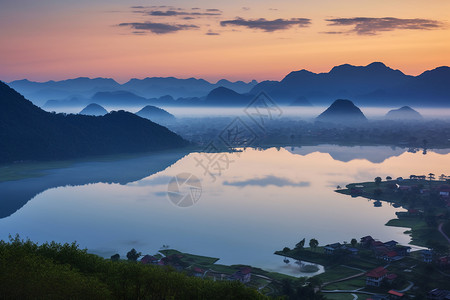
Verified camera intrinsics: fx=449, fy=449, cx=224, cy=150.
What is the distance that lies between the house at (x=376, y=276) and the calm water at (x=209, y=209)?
117 inches

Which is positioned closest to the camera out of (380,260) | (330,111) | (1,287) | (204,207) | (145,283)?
(1,287)

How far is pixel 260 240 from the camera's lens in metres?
21.5

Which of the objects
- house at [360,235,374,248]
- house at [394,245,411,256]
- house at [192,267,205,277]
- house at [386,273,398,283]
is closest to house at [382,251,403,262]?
house at [394,245,411,256]

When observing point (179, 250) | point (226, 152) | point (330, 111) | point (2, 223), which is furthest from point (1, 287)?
point (330, 111)

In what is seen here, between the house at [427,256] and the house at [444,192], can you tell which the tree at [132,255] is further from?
the house at [444,192]

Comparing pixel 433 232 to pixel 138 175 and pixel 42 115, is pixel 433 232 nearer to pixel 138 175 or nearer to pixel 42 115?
pixel 138 175

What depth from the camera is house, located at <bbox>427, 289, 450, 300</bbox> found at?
14516mm

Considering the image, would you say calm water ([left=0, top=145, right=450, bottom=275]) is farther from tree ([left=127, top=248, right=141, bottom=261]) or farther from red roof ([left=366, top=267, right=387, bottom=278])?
red roof ([left=366, top=267, right=387, bottom=278])

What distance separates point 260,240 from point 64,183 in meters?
21.9

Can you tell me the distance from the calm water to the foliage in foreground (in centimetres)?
667

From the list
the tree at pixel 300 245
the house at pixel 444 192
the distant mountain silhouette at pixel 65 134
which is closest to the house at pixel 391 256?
the tree at pixel 300 245

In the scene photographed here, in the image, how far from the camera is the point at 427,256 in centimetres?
1836

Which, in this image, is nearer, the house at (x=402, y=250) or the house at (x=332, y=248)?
the house at (x=402, y=250)

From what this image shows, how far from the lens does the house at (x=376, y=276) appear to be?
1596cm
